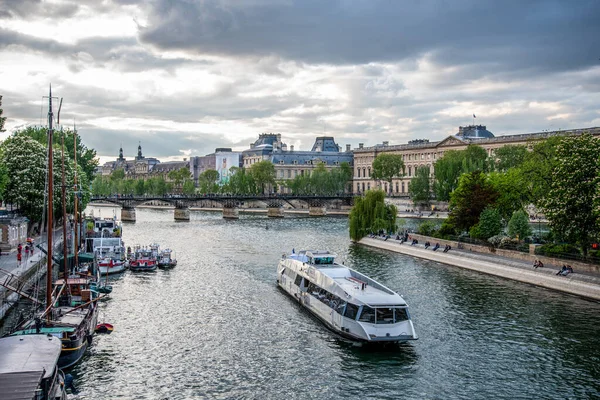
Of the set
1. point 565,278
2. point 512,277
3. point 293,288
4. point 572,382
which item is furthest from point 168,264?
point 572,382

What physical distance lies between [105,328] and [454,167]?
362 feet

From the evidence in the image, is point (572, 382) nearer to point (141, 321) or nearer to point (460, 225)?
point (141, 321)

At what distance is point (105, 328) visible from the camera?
37.5 m

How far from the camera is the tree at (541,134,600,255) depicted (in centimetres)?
5165

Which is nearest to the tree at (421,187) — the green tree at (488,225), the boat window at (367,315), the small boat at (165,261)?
the green tree at (488,225)

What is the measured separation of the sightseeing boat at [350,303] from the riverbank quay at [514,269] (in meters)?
17.7

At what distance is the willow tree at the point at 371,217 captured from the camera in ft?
288

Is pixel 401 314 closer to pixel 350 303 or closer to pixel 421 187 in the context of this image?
pixel 350 303

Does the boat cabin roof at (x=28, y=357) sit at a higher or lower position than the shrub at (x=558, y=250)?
lower

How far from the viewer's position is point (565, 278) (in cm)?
5047

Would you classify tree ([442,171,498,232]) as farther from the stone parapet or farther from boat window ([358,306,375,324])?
the stone parapet

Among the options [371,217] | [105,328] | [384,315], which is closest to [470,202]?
[371,217]

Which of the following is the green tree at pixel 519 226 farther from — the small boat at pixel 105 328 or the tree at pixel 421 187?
the tree at pixel 421 187

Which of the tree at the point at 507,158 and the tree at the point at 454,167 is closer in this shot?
the tree at the point at 507,158
